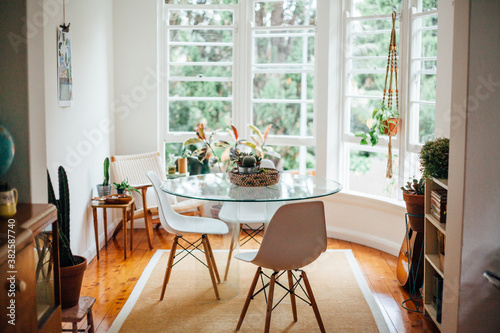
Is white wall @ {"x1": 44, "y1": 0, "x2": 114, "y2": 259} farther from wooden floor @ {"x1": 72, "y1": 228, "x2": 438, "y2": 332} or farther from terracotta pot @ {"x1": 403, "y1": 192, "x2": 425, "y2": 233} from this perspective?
terracotta pot @ {"x1": 403, "y1": 192, "x2": 425, "y2": 233}

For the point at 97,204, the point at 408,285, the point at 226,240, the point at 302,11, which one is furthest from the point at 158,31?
the point at 408,285

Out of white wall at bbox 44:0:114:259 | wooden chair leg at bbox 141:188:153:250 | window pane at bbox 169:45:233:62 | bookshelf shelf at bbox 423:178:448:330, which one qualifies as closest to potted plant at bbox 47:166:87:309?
white wall at bbox 44:0:114:259

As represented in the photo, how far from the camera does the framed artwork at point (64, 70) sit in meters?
4.15

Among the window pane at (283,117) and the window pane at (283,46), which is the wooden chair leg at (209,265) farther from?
the window pane at (283,46)

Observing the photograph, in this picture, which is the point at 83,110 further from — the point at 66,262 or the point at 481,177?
the point at 481,177

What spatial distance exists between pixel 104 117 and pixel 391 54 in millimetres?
2773

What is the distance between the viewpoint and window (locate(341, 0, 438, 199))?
4688 mm

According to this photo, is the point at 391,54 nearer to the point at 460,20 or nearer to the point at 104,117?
the point at 460,20

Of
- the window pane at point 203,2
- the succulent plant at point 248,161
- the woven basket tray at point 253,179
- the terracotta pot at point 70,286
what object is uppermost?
the window pane at point 203,2

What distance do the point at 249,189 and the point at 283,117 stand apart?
217 centimetres

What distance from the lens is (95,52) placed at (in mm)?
5168

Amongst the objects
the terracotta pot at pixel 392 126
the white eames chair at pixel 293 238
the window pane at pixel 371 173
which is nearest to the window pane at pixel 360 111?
the window pane at pixel 371 173

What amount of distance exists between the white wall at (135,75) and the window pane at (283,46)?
111cm

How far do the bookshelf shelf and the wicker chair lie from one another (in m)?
2.47
